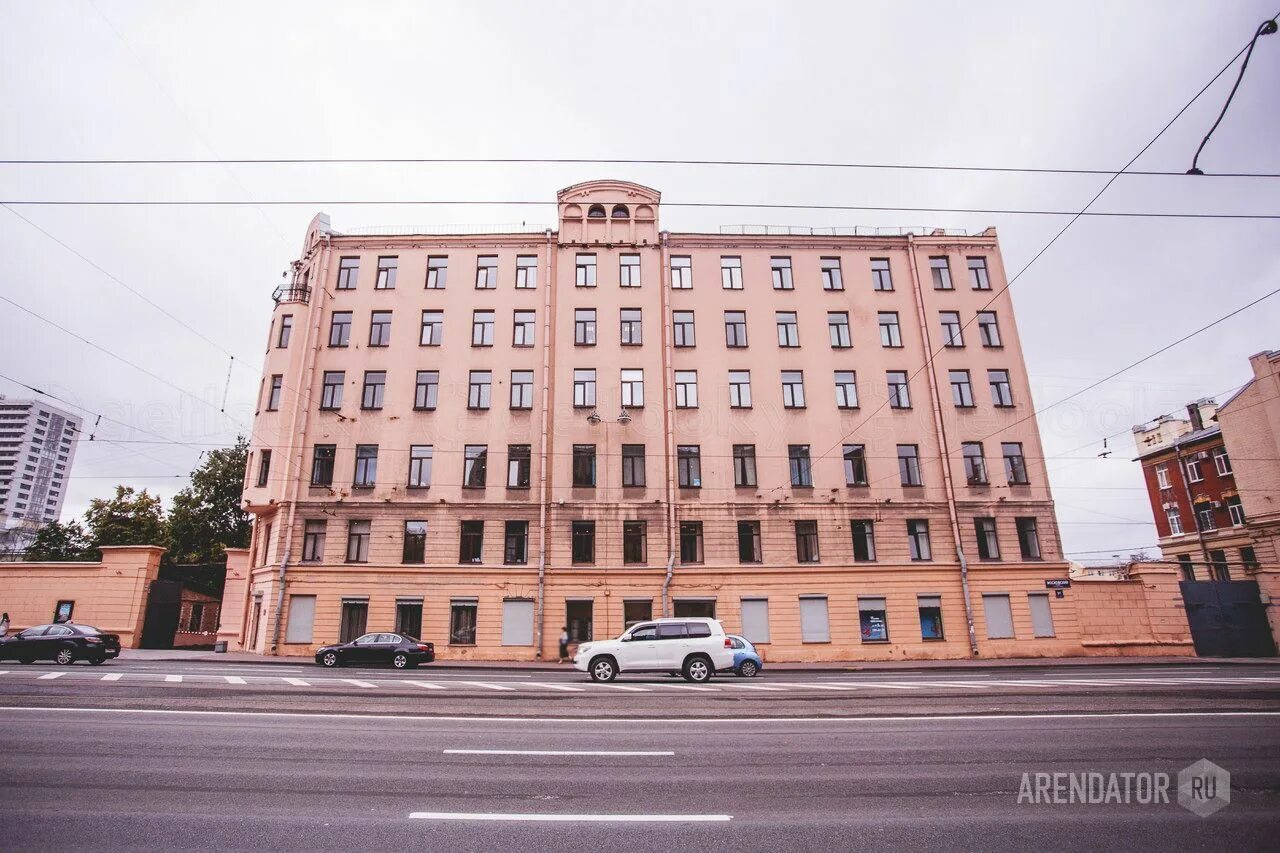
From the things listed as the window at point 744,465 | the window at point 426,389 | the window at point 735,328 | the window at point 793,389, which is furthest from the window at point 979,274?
the window at point 426,389

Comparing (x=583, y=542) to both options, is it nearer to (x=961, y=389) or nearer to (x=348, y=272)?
(x=348, y=272)

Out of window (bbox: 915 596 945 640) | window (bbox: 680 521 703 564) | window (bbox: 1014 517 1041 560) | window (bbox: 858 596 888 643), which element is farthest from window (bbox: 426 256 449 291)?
window (bbox: 1014 517 1041 560)

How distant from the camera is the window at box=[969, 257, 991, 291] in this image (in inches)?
1326

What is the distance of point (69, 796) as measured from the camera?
6117 mm

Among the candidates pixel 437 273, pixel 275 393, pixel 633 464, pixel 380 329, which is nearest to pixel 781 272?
pixel 633 464

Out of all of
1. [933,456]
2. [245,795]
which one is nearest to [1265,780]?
[245,795]

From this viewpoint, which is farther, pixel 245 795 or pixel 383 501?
pixel 383 501

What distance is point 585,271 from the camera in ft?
109

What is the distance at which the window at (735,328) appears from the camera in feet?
105

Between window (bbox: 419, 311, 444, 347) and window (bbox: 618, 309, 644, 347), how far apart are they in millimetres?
9011

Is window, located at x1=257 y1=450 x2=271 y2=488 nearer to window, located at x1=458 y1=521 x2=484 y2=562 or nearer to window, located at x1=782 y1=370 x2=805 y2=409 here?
window, located at x1=458 y1=521 x2=484 y2=562

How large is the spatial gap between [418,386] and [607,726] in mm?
24481

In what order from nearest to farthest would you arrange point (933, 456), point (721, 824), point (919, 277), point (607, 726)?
point (721, 824) < point (607, 726) < point (933, 456) < point (919, 277)

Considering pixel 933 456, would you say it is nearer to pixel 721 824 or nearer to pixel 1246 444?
pixel 1246 444
